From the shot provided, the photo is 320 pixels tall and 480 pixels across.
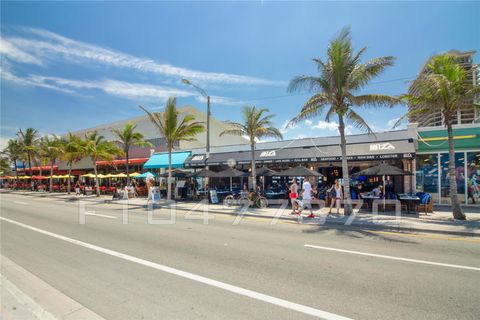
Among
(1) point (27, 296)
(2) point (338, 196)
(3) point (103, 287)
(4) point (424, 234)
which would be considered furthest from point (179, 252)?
(2) point (338, 196)

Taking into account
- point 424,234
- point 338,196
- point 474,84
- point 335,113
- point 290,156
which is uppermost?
point 474,84

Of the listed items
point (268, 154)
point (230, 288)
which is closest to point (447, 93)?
point (268, 154)

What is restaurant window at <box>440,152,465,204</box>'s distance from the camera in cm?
1590

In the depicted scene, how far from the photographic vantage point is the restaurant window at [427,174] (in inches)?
650

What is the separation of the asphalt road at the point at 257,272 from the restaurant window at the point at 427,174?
31.2 feet

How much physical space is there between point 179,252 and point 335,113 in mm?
10518

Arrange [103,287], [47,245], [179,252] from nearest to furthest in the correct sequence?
[103,287], [179,252], [47,245]

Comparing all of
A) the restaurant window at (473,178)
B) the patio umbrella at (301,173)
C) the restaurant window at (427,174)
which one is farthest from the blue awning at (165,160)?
the restaurant window at (473,178)

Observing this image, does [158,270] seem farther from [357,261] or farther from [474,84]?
[474,84]

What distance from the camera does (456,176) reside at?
16047 millimetres

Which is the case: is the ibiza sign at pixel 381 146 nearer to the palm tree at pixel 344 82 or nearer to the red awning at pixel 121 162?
the palm tree at pixel 344 82

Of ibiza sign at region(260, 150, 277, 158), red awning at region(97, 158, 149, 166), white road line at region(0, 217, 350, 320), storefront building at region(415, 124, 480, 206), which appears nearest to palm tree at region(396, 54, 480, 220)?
storefront building at region(415, 124, 480, 206)

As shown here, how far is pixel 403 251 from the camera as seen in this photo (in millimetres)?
6855

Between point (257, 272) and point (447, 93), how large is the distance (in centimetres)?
1206
